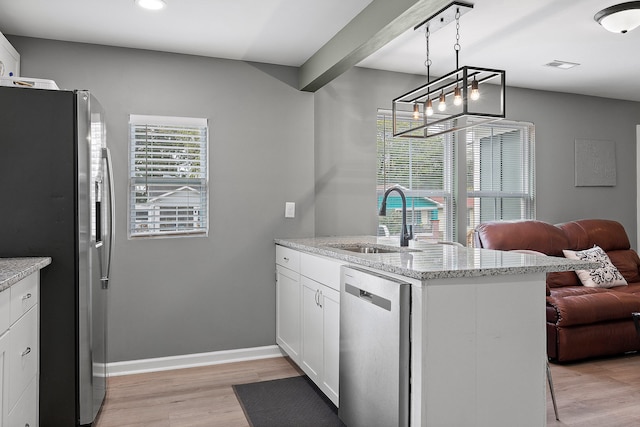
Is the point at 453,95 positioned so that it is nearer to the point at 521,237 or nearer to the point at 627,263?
the point at 521,237

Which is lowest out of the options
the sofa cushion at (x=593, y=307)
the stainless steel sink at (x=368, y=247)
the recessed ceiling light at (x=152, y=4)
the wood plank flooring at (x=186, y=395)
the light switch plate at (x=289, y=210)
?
the wood plank flooring at (x=186, y=395)

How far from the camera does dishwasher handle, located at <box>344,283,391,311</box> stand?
78.2 inches

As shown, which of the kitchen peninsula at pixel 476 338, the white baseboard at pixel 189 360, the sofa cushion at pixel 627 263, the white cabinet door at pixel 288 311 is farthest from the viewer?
the sofa cushion at pixel 627 263

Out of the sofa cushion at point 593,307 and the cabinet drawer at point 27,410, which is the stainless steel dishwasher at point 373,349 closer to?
the cabinet drawer at point 27,410

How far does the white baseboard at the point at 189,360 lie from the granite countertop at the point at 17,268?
1.42 meters

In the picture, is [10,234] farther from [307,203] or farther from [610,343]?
[610,343]

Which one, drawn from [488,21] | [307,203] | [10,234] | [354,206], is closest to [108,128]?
[10,234]

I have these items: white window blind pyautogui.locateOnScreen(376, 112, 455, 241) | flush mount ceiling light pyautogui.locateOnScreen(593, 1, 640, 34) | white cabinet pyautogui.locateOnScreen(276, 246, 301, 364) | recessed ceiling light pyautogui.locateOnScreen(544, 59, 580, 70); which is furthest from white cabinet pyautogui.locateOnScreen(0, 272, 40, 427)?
recessed ceiling light pyautogui.locateOnScreen(544, 59, 580, 70)

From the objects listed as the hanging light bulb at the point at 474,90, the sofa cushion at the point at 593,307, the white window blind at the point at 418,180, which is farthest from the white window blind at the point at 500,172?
the hanging light bulb at the point at 474,90

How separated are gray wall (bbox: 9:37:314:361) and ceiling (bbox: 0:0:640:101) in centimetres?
16

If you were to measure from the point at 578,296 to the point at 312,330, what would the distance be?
2.14m

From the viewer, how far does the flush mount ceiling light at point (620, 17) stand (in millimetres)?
2828

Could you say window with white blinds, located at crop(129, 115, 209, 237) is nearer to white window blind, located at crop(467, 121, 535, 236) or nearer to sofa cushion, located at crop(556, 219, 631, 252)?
white window blind, located at crop(467, 121, 535, 236)

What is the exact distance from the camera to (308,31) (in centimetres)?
310
